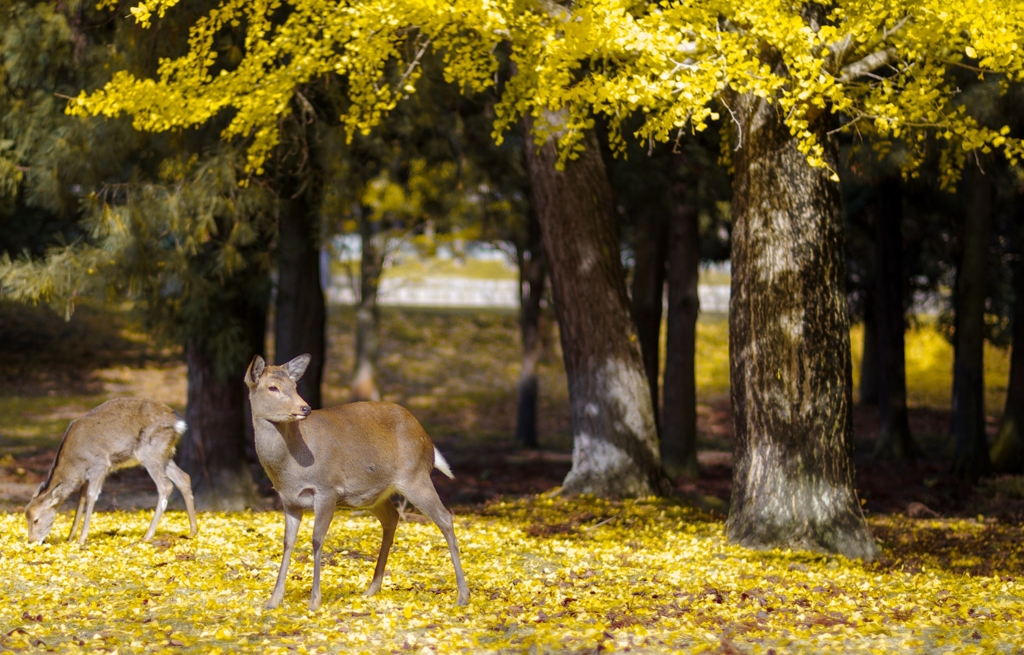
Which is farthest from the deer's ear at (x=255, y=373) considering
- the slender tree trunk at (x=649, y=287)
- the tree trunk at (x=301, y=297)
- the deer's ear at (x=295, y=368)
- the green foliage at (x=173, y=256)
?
the slender tree trunk at (x=649, y=287)

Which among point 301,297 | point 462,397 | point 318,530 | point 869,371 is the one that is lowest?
point 462,397

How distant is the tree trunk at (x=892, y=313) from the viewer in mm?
22703

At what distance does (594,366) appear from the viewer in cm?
1290

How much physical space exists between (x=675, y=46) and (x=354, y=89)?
12.9ft

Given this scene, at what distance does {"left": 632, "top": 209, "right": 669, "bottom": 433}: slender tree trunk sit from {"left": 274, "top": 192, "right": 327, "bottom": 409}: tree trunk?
5373mm

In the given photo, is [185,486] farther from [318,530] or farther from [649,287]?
[649,287]

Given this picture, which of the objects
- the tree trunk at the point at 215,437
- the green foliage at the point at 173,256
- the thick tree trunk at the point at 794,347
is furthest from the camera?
the tree trunk at the point at 215,437

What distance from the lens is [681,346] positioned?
17906 mm

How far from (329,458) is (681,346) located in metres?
11.5

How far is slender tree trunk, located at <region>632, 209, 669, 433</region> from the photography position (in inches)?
741

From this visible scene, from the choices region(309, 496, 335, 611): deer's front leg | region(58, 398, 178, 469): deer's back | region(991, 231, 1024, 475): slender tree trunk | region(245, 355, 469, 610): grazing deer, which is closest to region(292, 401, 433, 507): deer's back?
region(245, 355, 469, 610): grazing deer

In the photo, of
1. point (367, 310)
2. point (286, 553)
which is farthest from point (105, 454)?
point (367, 310)

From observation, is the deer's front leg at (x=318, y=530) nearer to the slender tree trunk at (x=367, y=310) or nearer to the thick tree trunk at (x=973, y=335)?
the thick tree trunk at (x=973, y=335)

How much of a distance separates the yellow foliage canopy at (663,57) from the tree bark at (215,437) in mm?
3750
